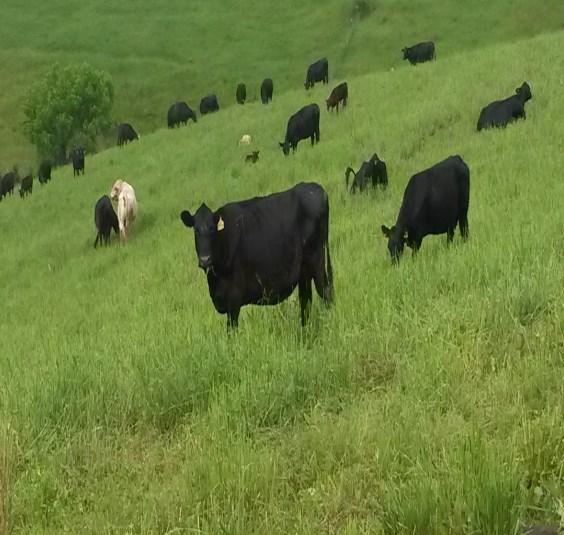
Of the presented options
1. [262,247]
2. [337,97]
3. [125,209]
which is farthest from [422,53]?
[262,247]

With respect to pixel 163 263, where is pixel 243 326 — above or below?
above

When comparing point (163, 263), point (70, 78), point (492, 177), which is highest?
point (70, 78)

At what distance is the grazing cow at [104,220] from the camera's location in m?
19.2

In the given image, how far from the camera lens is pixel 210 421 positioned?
4.51 meters

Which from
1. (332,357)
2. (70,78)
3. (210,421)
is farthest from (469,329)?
(70,78)

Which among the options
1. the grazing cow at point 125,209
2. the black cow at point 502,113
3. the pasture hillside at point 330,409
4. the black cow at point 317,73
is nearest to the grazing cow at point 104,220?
the grazing cow at point 125,209

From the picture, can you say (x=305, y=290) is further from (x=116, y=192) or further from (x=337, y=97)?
(x=337, y=97)

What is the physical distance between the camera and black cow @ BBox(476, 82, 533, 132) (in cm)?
1792

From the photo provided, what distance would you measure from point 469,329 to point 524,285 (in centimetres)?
85

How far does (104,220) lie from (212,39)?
4487cm

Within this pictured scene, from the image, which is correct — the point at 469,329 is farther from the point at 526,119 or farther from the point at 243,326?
the point at 526,119

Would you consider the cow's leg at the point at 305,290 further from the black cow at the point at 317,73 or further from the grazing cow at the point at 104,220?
the black cow at the point at 317,73

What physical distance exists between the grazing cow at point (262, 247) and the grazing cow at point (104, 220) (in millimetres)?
12019

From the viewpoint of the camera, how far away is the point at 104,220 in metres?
19.3
